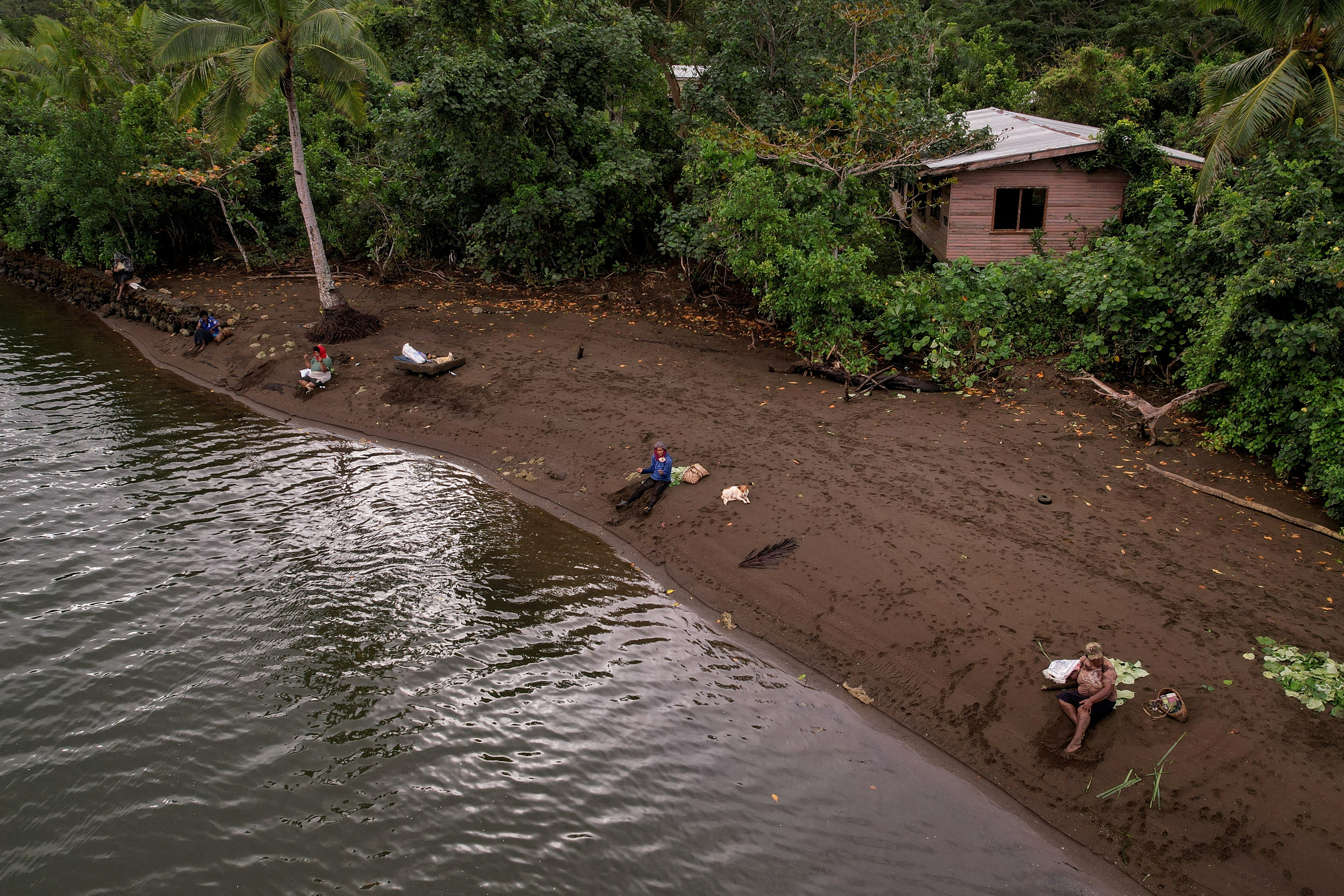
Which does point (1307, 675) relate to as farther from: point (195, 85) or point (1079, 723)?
point (195, 85)

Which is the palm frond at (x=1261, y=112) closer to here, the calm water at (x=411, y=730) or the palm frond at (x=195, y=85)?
the calm water at (x=411, y=730)

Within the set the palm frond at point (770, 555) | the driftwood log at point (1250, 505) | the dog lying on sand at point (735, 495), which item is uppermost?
the driftwood log at point (1250, 505)

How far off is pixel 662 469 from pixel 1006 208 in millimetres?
12752

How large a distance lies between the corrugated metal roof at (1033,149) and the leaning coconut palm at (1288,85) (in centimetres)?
174

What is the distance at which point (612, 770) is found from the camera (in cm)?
817

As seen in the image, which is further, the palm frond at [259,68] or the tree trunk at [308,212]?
the tree trunk at [308,212]

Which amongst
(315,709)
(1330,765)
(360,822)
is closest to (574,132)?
(315,709)

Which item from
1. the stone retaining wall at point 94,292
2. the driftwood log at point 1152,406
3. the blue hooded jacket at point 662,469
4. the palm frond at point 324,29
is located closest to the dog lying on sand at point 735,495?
the blue hooded jacket at point 662,469

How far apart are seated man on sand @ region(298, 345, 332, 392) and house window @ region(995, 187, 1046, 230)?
1714 cm

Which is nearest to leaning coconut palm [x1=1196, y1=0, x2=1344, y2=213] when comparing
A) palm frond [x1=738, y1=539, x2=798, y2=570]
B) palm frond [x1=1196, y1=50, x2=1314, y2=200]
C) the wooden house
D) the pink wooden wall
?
palm frond [x1=1196, y1=50, x2=1314, y2=200]

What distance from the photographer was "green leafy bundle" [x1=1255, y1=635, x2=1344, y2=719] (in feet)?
24.7

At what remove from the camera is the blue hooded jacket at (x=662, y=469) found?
1260cm

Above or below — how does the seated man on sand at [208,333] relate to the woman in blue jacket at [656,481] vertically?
above

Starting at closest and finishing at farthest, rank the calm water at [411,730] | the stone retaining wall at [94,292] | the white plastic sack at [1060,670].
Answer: the calm water at [411,730] → the white plastic sack at [1060,670] → the stone retaining wall at [94,292]
